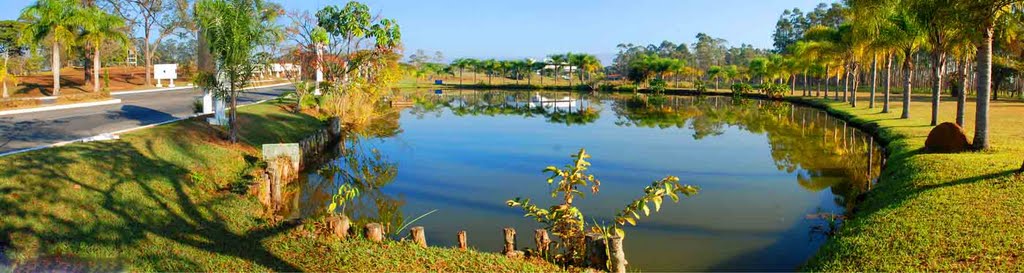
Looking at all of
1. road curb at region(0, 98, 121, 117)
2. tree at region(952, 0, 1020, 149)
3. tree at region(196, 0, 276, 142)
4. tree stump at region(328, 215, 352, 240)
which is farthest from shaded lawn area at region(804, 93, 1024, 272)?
road curb at region(0, 98, 121, 117)

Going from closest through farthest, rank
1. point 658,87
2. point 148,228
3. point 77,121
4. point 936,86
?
point 148,228
point 77,121
point 936,86
point 658,87

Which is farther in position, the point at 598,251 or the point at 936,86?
the point at 936,86

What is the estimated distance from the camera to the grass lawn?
6922 millimetres

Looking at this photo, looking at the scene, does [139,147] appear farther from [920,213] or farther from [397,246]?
[920,213]

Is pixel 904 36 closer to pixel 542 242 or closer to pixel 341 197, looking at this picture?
pixel 542 242

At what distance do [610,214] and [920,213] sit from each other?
4.46m

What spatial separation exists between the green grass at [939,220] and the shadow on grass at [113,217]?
6.34 metres

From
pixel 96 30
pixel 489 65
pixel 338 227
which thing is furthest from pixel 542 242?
pixel 489 65

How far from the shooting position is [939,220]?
27.2ft

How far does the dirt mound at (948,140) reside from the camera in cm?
1364

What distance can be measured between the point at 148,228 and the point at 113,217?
0.55 meters

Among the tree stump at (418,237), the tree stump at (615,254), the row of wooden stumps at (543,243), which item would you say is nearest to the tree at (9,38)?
the row of wooden stumps at (543,243)

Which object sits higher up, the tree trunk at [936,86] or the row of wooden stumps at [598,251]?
→ the tree trunk at [936,86]

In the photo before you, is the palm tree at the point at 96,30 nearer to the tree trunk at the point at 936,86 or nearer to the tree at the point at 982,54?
the tree at the point at 982,54
